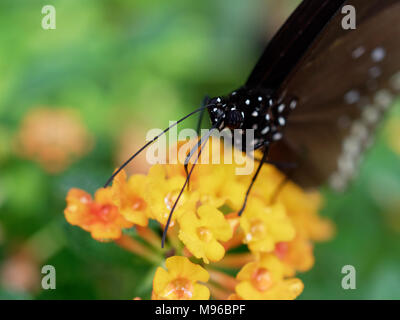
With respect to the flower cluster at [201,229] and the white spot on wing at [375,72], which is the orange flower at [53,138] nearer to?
the flower cluster at [201,229]

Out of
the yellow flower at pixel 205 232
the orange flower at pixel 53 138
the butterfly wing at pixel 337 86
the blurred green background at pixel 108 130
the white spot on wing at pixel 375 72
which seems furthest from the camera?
the orange flower at pixel 53 138

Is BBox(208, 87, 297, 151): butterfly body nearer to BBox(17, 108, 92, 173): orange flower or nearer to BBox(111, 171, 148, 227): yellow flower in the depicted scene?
BBox(111, 171, 148, 227): yellow flower

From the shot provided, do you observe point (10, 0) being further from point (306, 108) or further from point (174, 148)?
point (306, 108)

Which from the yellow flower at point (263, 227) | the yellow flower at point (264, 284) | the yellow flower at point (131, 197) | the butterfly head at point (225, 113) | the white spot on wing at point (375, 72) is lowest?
the yellow flower at point (264, 284)

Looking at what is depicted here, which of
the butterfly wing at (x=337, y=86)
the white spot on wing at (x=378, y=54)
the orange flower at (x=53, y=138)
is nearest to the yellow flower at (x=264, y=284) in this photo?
the butterfly wing at (x=337, y=86)

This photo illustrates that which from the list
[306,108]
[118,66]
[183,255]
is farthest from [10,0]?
[183,255]
